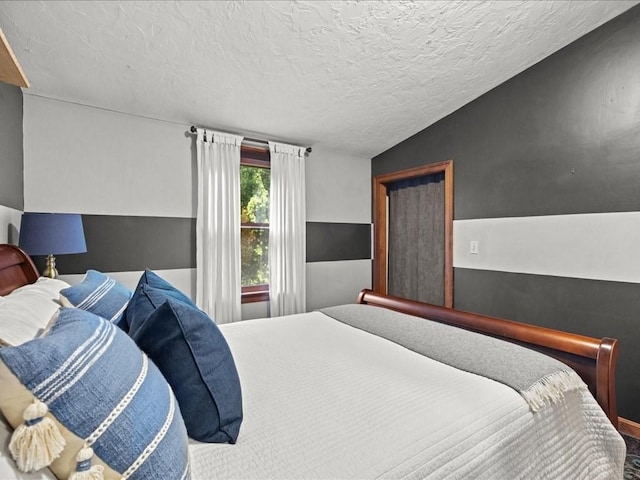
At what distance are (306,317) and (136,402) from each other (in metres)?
1.63

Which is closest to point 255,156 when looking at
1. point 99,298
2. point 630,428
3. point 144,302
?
point 99,298

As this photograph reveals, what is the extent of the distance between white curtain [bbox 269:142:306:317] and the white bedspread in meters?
1.78

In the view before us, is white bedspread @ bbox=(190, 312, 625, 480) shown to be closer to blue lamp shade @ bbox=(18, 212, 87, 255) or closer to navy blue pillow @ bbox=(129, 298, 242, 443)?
navy blue pillow @ bbox=(129, 298, 242, 443)

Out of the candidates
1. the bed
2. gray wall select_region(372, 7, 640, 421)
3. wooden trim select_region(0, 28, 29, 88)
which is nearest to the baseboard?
gray wall select_region(372, 7, 640, 421)

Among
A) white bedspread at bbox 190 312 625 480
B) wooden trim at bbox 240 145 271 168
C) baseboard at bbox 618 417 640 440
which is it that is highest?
wooden trim at bbox 240 145 271 168

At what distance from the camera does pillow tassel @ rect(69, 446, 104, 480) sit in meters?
0.55

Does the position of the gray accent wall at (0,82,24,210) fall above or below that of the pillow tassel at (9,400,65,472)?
above

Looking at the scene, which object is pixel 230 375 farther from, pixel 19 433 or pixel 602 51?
pixel 602 51

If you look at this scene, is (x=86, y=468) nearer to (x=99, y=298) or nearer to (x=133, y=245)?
(x=99, y=298)

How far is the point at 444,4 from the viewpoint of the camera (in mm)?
1940

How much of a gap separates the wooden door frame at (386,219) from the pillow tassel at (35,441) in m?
3.19

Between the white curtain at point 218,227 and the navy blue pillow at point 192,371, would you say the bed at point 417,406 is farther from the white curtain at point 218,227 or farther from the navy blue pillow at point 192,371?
the white curtain at point 218,227

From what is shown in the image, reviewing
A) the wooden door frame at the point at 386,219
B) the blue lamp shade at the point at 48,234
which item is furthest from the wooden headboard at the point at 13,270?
the wooden door frame at the point at 386,219

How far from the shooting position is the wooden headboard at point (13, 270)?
1497 mm
